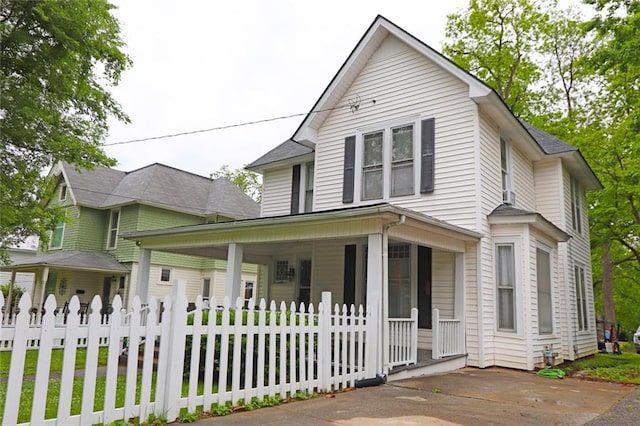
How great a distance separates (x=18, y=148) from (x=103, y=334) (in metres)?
10.1

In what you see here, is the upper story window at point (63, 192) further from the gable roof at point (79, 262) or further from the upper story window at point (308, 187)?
the upper story window at point (308, 187)

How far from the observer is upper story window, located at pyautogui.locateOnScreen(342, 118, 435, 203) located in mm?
10336

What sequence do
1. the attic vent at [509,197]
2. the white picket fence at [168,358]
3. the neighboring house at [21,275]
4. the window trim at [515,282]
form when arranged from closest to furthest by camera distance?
the white picket fence at [168,358]
the window trim at [515,282]
the attic vent at [509,197]
the neighboring house at [21,275]

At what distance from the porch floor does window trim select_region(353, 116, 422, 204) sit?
3.41m

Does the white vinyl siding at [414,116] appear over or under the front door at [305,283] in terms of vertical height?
over

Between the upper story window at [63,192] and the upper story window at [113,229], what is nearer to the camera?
the upper story window at [113,229]

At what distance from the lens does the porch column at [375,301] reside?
6656 millimetres

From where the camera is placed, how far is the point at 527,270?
30.3ft

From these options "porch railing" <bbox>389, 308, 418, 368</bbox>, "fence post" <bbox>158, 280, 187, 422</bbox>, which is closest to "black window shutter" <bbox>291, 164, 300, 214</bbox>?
"porch railing" <bbox>389, 308, 418, 368</bbox>

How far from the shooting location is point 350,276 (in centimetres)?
1123

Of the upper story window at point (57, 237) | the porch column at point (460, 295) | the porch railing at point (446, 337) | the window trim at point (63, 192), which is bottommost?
the porch railing at point (446, 337)

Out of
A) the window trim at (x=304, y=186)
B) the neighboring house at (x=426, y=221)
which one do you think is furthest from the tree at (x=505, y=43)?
the window trim at (x=304, y=186)

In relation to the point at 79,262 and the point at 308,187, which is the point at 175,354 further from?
the point at 79,262

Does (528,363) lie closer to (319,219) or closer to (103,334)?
(319,219)
